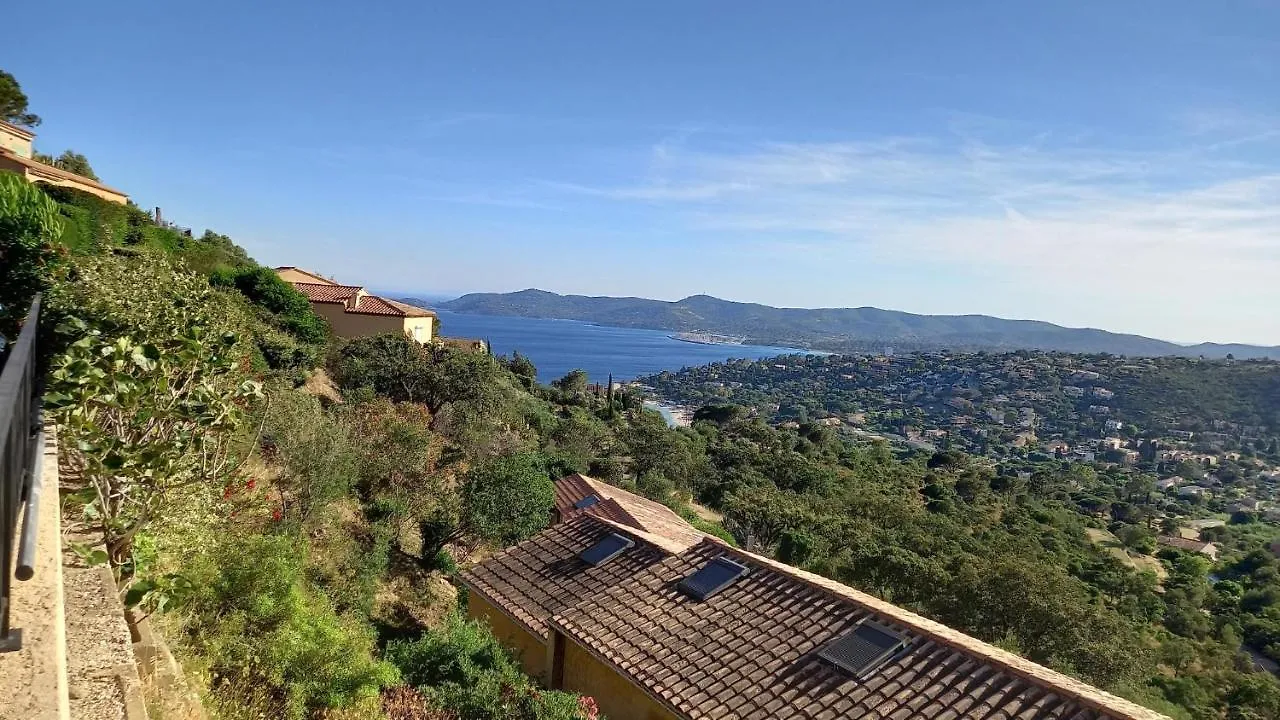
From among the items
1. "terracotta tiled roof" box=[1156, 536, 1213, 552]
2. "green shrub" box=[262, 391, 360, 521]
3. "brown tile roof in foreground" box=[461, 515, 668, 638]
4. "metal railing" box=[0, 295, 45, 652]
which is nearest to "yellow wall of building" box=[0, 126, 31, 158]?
"green shrub" box=[262, 391, 360, 521]

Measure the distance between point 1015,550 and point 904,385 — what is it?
14481 centimetres

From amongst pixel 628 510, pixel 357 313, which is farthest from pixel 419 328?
pixel 628 510

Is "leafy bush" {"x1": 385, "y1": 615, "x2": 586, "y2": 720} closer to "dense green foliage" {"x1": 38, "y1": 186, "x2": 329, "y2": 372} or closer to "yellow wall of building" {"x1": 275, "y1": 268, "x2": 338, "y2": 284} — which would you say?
"dense green foliage" {"x1": 38, "y1": 186, "x2": 329, "y2": 372}

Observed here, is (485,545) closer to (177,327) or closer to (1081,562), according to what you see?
(177,327)

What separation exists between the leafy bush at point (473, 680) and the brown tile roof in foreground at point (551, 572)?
2084 millimetres

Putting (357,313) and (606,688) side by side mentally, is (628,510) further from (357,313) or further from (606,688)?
(357,313)

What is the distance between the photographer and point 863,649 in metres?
9.73

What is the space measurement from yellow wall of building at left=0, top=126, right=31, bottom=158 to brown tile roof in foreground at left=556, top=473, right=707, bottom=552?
28.4 meters

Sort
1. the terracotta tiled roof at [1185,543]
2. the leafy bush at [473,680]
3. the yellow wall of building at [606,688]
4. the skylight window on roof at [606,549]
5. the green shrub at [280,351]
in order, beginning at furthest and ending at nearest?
the terracotta tiled roof at [1185,543] → the green shrub at [280,351] → the skylight window on roof at [606,549] → the yellow wall of building at [606,688] → the leafy bush at [473,680]

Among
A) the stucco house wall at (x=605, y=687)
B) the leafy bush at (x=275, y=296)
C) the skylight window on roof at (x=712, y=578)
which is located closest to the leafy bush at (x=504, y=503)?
the stucco house wall at (x=605, y=687)

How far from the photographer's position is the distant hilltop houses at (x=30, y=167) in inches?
1041

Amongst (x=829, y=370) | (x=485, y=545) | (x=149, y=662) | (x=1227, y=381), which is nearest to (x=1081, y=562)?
(x=485, y=545)

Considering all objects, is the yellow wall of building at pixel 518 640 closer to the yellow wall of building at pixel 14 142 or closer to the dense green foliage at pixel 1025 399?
the yellow wall of building at pixel 14 142

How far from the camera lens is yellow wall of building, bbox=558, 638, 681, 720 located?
10.1 metres
